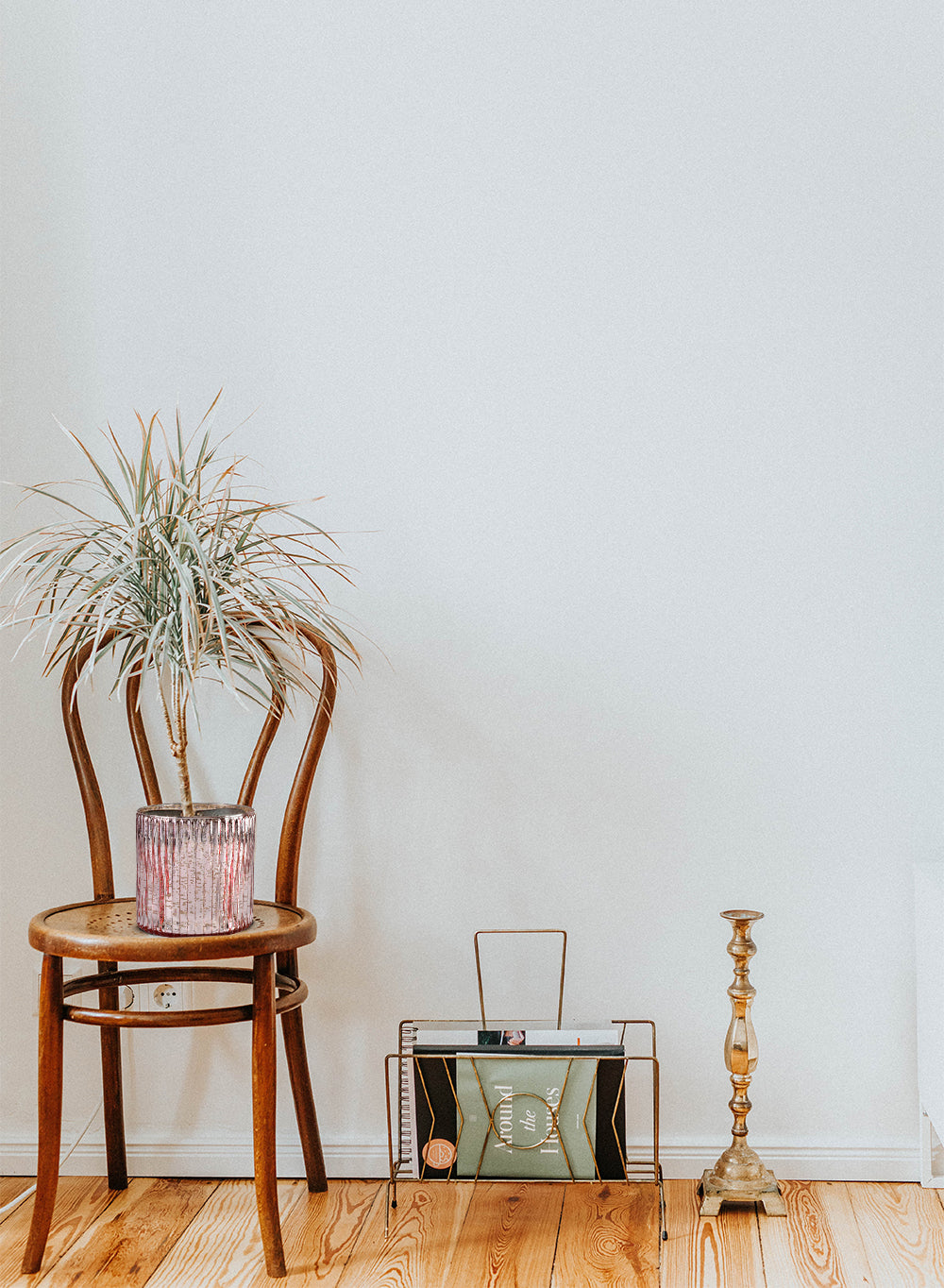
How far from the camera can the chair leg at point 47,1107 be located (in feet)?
5.33

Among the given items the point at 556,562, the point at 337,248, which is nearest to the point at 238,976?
the point at 556,562

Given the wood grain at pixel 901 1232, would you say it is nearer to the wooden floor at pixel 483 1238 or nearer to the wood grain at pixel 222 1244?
the wooden floor at pixel 483 1238

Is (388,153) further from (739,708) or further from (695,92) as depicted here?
(739,708)

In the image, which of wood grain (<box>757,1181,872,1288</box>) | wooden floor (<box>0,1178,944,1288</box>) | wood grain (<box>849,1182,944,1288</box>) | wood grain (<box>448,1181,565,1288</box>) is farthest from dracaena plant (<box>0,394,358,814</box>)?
wood grain (<box>849,1182,944,1288</box>)

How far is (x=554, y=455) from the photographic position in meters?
1.95

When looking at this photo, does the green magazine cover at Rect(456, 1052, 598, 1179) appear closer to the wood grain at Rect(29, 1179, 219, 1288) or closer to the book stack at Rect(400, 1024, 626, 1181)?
the book stack at Rect(400, 1024, 626, 1181)

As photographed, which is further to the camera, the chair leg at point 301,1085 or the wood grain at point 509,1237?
the chair leg at point 301,1085

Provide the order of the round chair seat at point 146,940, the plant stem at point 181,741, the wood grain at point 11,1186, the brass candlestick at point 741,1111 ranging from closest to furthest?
the round chair seat at point 146,940 → the plant stem at point 181,741 → the brass candlestick at point 741,1111 → the wood grain at point 11,1186

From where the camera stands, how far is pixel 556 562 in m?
1.95

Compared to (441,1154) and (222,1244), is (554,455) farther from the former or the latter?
(222,1244)

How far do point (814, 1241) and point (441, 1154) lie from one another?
56cm

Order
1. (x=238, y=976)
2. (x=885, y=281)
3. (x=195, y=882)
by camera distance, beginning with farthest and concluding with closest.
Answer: (x=885, y=281) < (x=238, y=976) < (x=195, y=882)

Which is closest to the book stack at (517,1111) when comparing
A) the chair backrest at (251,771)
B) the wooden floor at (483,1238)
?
the wooden floor at (483,1238)

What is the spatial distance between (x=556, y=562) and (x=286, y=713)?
0.52m
